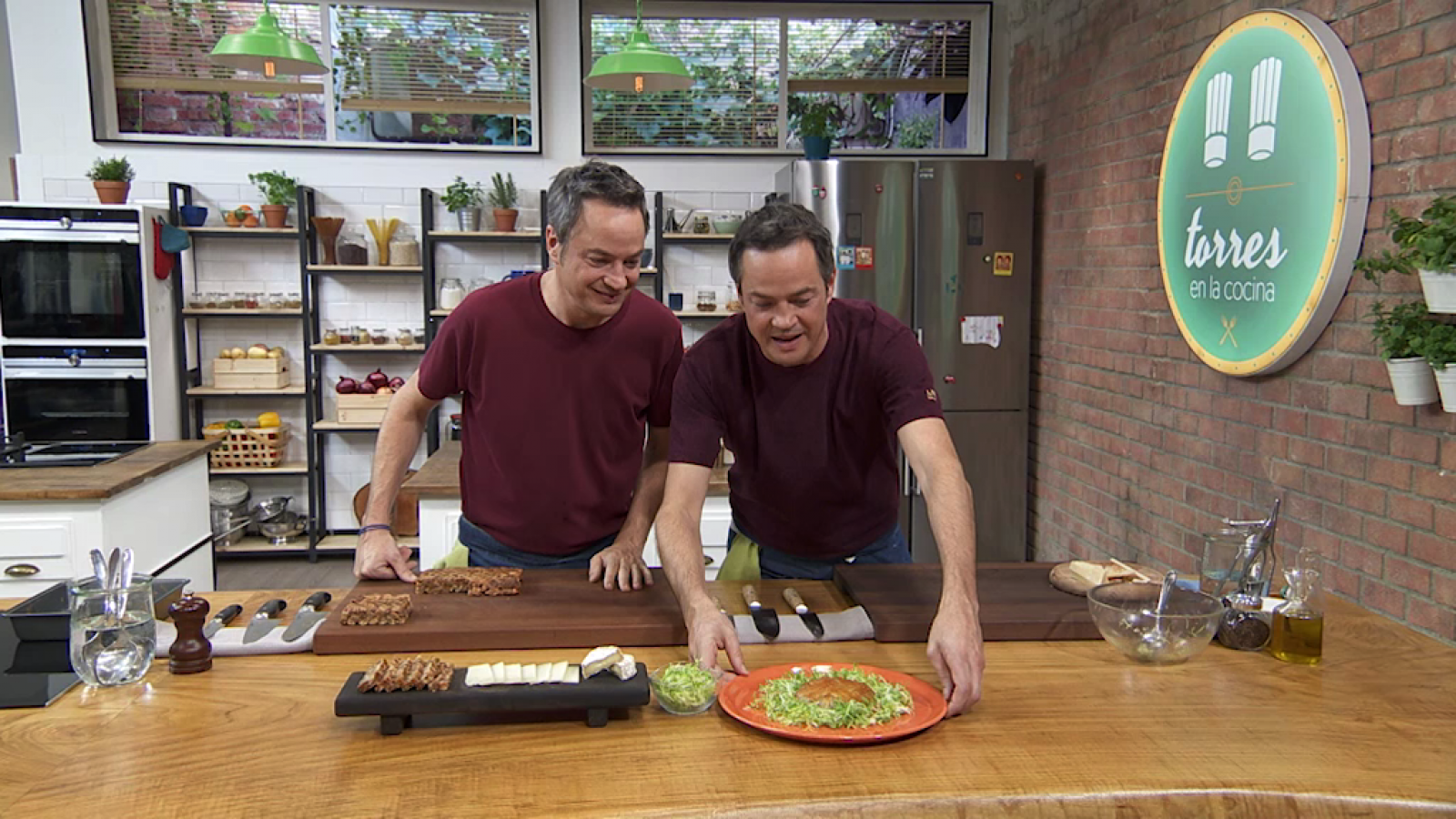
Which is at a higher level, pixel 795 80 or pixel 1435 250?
pixel 795 80

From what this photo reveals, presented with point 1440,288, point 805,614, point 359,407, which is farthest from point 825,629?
point 359,407

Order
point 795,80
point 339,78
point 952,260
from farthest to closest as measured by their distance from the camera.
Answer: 1. point 795,80
2. point 339,78
3. point 952,260

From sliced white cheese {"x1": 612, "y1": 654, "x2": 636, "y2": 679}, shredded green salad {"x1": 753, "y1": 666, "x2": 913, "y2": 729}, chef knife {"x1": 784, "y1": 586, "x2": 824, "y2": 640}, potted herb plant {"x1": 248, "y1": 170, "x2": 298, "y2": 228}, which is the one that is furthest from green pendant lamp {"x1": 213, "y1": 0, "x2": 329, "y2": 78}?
shredded green salad {"x1": 753, "y1": 666, "x2": 913, "y2": 729}

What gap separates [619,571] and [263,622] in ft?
2.16

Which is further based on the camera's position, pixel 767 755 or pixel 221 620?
pixel 221 620

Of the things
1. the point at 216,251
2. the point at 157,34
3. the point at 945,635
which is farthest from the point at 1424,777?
the point at 157,34

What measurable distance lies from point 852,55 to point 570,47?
163cm

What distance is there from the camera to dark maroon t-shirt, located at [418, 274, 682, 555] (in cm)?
245

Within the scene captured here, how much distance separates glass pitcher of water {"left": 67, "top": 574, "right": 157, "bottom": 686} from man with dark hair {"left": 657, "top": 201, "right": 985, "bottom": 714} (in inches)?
34.4

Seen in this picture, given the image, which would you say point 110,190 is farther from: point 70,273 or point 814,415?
point 814,415

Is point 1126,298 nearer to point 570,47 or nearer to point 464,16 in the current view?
point 570,47

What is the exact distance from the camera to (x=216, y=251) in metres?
6.14

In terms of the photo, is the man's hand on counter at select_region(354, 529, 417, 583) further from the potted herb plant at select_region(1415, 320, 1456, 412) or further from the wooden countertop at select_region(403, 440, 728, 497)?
the potted herb plant at select_region(1415, 320, 1456, 412)

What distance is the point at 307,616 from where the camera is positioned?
193cm
